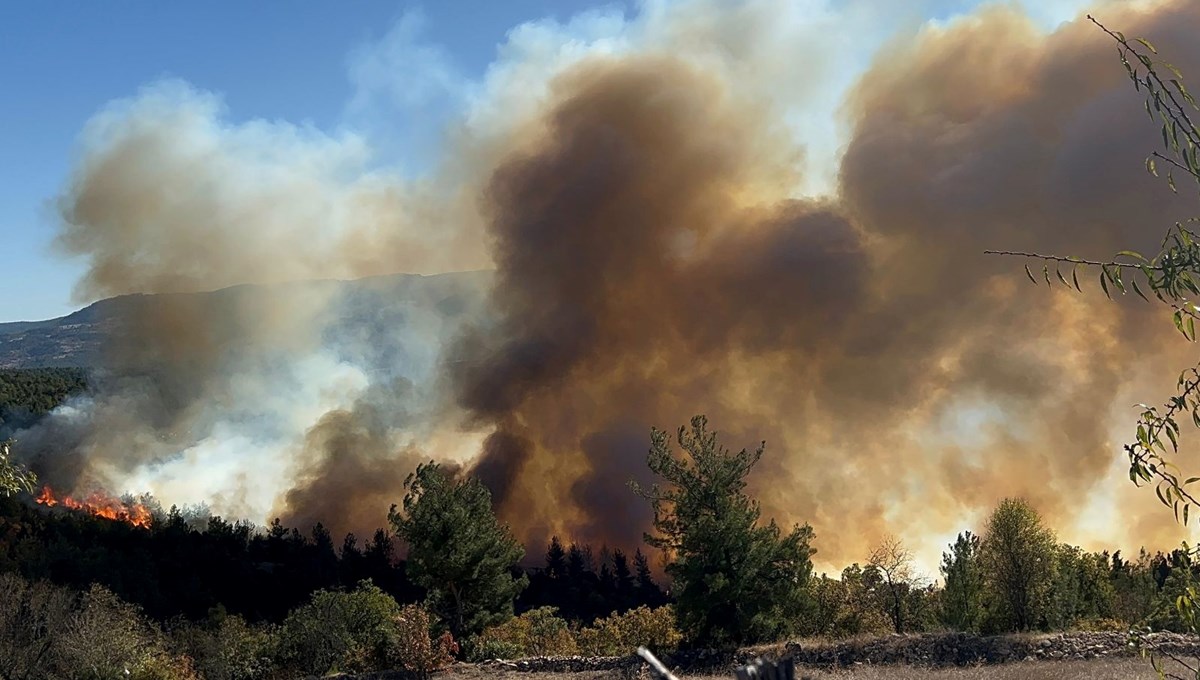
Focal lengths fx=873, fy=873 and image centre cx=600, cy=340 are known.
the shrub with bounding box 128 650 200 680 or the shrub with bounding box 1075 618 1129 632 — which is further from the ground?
the shrub with bounding box 128 650 200 680

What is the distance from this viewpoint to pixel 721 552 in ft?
81.8

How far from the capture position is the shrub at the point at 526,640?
28.6 metres

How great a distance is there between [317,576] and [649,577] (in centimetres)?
2878

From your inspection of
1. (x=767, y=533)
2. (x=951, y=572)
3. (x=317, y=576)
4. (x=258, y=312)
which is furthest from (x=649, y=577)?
(x=258, y=312)

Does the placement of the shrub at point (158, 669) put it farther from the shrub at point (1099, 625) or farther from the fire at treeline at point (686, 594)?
the shrub at point (1099, 625)

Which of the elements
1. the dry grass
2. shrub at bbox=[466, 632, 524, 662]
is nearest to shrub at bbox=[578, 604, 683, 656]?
shrub at bbox=[466, 632, 524, 662]

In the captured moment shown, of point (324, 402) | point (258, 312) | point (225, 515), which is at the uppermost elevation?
point (258, 312)

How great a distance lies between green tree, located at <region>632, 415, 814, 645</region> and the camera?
24703 millimetres

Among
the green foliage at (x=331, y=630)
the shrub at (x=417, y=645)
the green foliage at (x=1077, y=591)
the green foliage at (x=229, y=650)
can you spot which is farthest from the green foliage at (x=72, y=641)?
the green foliage at (x=1077, y=591)

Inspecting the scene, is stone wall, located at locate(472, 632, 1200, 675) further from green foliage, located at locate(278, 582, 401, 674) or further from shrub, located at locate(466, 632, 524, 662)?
green foliage, located at locate(278, 582, 401, 674)

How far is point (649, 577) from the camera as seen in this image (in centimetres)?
7925

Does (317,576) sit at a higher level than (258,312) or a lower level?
lower

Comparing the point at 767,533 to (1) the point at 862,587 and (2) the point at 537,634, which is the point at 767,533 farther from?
(2) the point at 537,634

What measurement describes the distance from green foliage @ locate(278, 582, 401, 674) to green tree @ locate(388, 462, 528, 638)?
1934mm
